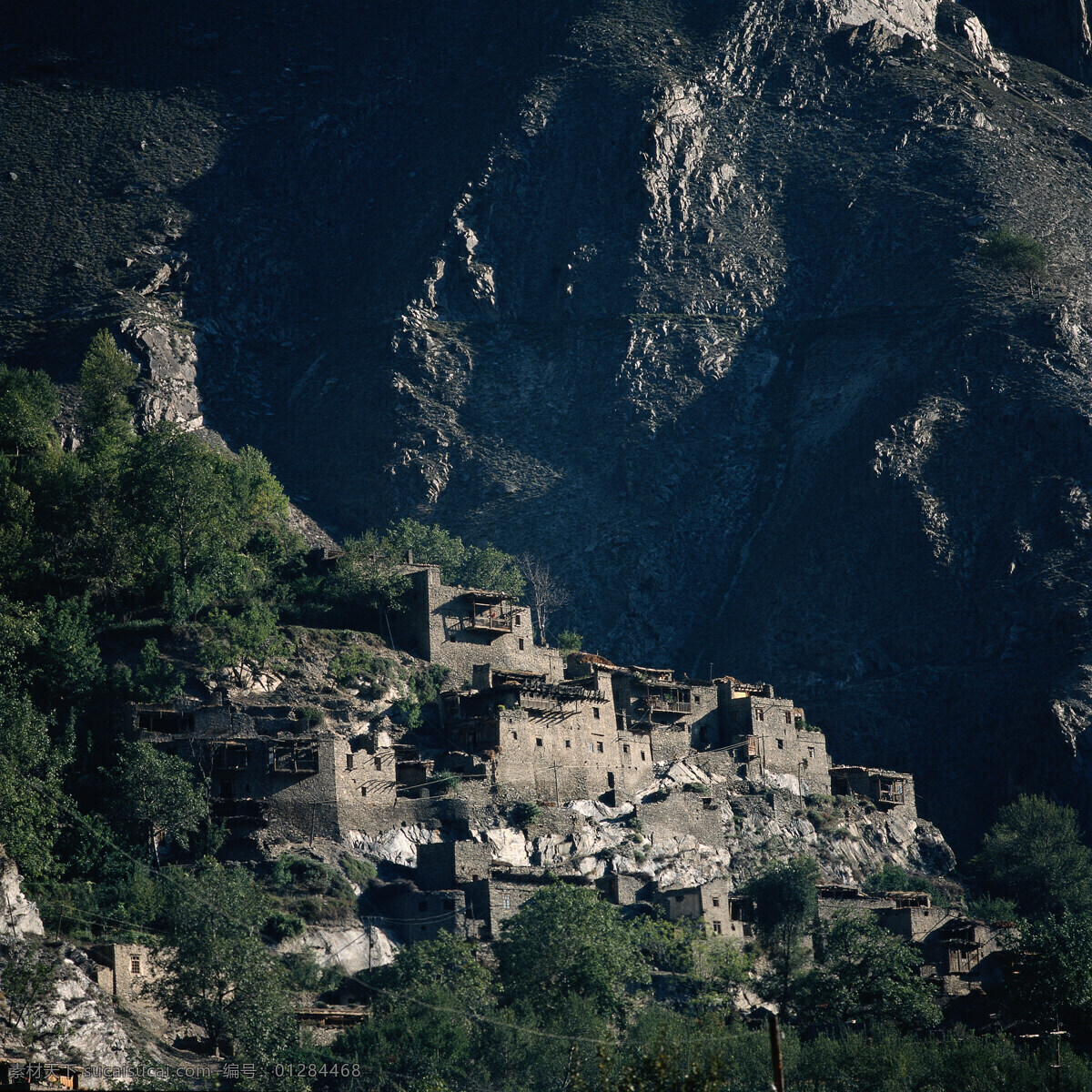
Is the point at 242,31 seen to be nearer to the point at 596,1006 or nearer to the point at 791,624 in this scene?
the point at 791,624

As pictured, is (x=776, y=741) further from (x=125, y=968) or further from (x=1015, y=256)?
(x=1015, y=256)

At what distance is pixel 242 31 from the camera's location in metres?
177

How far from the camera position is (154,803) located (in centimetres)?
7719

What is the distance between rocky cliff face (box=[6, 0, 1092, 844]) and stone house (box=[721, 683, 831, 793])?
16284mm

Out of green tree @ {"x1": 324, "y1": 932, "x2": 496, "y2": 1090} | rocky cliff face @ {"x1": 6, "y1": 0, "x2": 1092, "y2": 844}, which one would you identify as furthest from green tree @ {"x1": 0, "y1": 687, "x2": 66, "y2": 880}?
rocky cliff face @ {"x1": 6, "y1": 0, "x2": 1092, "y2": 844}

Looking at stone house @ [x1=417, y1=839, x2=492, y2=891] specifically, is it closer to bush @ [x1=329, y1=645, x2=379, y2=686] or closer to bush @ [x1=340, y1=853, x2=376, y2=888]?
bush @ [x1=340, y1=853, x2=376, y2=888]

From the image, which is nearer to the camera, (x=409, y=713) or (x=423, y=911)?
(x=423, y=911)

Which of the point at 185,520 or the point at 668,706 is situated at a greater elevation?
the point at 185,520

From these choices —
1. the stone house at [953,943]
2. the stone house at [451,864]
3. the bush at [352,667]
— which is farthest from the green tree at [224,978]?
the stone house at [953,943]

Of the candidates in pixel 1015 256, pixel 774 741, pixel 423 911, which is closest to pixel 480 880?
pixel 423 911

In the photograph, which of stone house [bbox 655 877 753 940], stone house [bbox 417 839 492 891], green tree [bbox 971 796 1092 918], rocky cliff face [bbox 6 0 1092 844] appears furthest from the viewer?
rocky cliff face [bbox 6 0 1092 844]

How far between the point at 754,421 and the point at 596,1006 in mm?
76644

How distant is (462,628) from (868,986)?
29.0 meters

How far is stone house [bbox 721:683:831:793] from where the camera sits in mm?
100250
